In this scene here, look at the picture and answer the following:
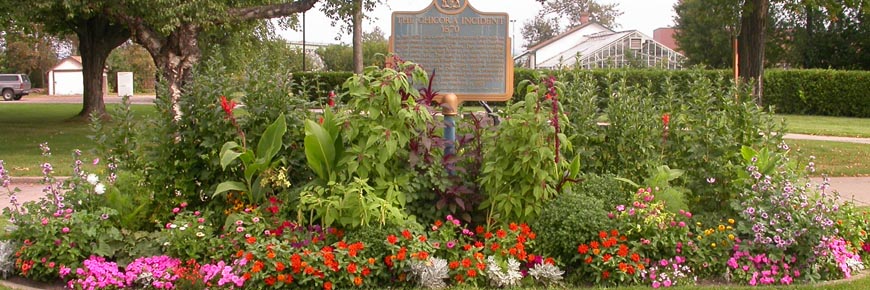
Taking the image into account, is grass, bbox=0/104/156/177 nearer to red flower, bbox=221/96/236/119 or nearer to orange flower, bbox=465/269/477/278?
red flower, bbox=221/96/236/119

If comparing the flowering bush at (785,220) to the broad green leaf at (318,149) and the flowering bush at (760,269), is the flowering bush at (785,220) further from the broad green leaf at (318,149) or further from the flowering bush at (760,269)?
the broad green leaf at (318,149)

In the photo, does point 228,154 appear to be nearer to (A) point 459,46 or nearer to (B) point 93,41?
(A) point 459,46

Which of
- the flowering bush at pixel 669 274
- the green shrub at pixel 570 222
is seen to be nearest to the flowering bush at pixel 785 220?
the flowering bush at pixel 669 274

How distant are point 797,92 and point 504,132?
3285cm

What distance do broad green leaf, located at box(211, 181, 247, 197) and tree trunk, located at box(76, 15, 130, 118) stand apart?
21540mm

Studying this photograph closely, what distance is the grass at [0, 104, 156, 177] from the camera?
13594mm

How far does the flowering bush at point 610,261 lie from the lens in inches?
229

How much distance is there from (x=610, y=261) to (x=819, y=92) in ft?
108

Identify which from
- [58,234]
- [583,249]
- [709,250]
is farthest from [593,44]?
[58,234]

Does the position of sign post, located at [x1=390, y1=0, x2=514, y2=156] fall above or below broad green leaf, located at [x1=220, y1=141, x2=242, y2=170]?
above

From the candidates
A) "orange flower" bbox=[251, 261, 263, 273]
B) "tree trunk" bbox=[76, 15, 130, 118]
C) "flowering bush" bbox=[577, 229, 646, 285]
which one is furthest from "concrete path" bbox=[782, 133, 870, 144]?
"tree trunk" bbox=[76, 15, 130, 118]

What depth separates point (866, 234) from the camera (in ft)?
21.8

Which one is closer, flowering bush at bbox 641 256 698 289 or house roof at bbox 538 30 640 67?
flowering bush at bbox 641 256 698 289

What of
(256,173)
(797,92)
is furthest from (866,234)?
(797,92)
